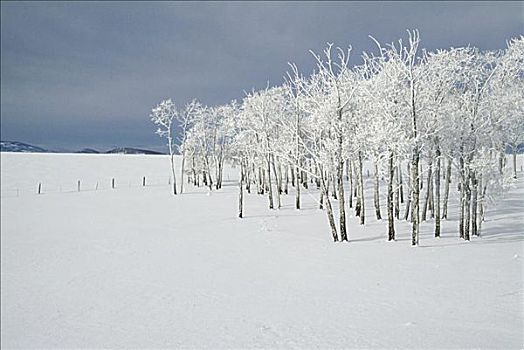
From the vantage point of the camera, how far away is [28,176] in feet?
167

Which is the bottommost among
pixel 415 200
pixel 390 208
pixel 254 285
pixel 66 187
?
pixel 254 285

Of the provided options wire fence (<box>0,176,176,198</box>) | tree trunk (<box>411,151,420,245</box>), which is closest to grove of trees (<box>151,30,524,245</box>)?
tree trunk (<box>411,151,420,245</box>)

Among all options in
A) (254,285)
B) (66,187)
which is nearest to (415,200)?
(254,285)

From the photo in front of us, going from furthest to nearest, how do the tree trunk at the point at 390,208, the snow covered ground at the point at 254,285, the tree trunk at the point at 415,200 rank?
1. the tree trunk at the point at 390,208
2. the tree trunk at the point at 415,200
3. the snow covered ground at the point at 254,285

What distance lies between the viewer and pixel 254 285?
10883 millimetres

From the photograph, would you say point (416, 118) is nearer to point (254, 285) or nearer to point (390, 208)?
point (390, 208)

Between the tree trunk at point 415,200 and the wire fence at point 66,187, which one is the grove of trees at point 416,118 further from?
the wire fence at point 66,187

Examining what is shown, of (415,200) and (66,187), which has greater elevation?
(66,187)

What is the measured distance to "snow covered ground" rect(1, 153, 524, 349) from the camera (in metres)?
7.20

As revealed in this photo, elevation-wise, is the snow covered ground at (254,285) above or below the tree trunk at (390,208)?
below

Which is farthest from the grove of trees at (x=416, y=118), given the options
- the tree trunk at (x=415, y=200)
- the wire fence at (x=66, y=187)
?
the wire fence at (x=66, y=187)

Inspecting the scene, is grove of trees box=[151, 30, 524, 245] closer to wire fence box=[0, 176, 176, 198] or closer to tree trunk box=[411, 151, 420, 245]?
tree trunk box=[411, 151, 420, 245]

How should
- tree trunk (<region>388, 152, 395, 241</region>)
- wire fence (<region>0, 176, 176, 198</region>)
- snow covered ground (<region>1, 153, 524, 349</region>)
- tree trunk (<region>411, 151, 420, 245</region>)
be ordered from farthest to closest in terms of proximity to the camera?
1. wire fence (<region>0, 176, 176, 198</region>)
2. tree trunk (<region>388, 152, 395, 241</region>)
3. tree trunk (<region>411, 151, 420, 245</region>)
4. snow covered ground (<region>1, 153, 524, 349</region>)

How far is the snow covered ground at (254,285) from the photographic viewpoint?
7.20m
